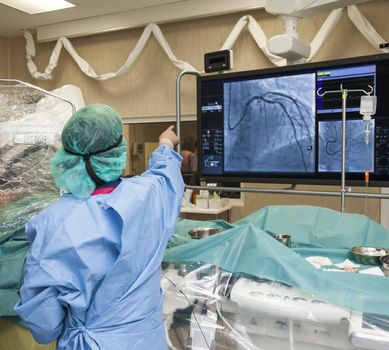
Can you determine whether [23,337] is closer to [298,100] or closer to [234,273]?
[234,273]

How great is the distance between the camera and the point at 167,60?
3.99 meters

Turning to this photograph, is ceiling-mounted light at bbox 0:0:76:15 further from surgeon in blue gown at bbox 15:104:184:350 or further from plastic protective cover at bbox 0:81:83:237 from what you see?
surgeon in blue gown at bbox 15:104:184:350

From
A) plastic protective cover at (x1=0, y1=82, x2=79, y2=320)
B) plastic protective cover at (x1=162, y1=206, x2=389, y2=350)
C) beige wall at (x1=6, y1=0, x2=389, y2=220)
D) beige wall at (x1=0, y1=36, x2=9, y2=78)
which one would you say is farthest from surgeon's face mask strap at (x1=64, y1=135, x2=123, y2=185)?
beige wall at (x1=0, y1=36, x2=9, y2=78)

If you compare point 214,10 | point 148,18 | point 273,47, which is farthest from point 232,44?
point 273,47

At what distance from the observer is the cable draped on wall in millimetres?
3068

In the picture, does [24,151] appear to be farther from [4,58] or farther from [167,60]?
[4,58]

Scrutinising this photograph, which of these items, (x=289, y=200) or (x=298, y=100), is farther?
(x=289, y=200)

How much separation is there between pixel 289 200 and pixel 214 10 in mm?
1794

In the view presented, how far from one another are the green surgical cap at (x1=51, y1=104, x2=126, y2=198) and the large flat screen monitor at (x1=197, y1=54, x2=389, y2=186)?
3.32 feet

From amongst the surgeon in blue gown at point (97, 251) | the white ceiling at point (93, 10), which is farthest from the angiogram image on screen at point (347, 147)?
the white ceiling at point (93, 10)

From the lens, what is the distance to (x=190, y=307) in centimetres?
145

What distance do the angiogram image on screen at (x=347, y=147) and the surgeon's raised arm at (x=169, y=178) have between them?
2.62 ft

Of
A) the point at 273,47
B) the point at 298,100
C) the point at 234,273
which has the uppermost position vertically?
the point at 273,47

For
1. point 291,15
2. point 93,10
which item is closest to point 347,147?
point 291,15
